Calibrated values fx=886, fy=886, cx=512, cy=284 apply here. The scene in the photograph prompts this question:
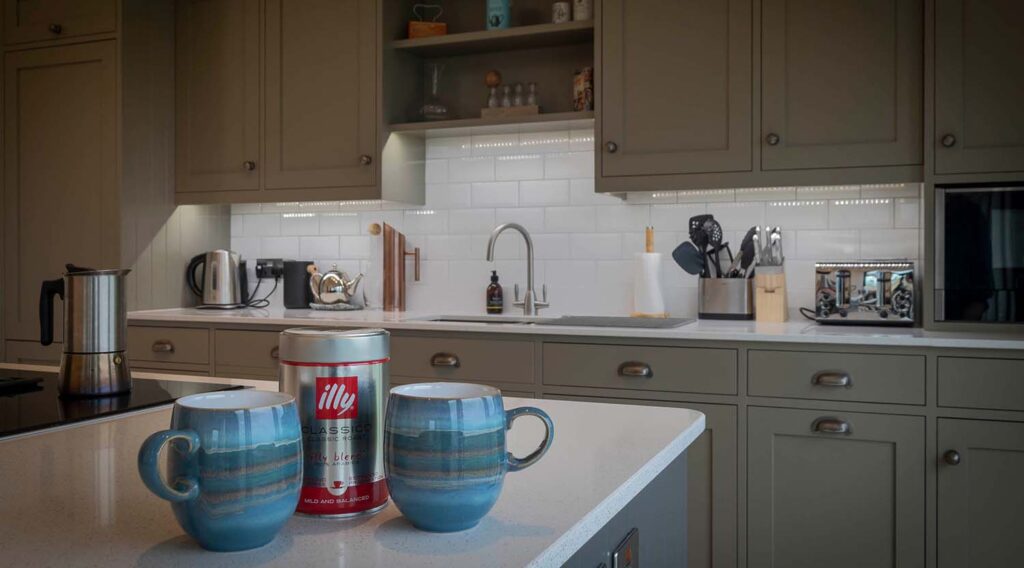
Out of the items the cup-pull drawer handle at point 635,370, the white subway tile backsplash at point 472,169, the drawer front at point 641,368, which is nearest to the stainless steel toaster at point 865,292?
the drawer front at point 641,368

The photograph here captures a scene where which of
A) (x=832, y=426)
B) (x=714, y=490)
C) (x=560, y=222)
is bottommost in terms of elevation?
(x=714, y=490)

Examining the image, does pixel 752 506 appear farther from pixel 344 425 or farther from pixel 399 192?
pixel 344 425

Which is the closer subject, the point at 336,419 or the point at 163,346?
the point at 336,419

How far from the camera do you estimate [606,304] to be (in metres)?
3.45

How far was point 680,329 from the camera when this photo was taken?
2768 mm

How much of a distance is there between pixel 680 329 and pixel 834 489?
2.11 ft

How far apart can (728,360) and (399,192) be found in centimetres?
155

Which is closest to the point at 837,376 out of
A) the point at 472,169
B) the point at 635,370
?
the point at 635,370

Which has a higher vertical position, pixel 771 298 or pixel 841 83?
pixel 841 83

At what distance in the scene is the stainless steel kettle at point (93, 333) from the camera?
1.30 m

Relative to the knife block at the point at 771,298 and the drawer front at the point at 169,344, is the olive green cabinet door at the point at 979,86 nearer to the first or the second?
the knife block at the point at 771,298

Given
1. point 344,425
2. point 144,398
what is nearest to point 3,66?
point 144,398

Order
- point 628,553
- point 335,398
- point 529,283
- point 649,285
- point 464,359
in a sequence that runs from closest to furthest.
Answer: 1. point 335,398
2. point 628,553
3. point 464,359
4. point 649,285
5. point 529,283

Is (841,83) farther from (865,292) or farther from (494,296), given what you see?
(494,296)
